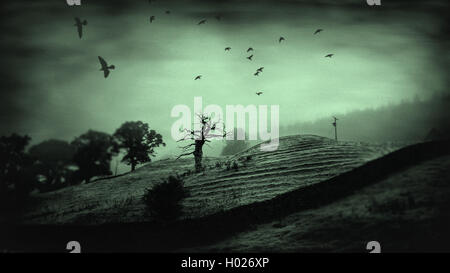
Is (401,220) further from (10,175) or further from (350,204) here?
(10,175)

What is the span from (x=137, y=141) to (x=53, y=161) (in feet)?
15.9

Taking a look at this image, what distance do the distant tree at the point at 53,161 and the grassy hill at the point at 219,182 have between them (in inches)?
41.1

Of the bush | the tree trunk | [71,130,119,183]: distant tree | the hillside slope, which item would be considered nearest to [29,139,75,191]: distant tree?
[71,130,119,183]: distant tree

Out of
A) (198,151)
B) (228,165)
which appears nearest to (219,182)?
(228,165)

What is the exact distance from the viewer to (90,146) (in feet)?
63.9

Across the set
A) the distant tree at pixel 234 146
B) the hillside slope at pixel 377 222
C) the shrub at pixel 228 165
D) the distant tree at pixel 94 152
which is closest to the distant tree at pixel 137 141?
the distant tree at pixel 94 152

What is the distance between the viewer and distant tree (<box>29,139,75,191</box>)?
1966cm

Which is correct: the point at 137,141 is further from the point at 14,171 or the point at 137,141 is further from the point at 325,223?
the point at 325,223

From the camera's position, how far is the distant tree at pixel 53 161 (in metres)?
19.7

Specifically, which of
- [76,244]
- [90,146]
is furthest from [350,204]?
[90,146]

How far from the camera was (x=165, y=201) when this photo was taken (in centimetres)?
1744

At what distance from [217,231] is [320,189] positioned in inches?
214

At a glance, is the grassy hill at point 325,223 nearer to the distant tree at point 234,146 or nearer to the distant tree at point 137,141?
the distant tree at point 137,141
